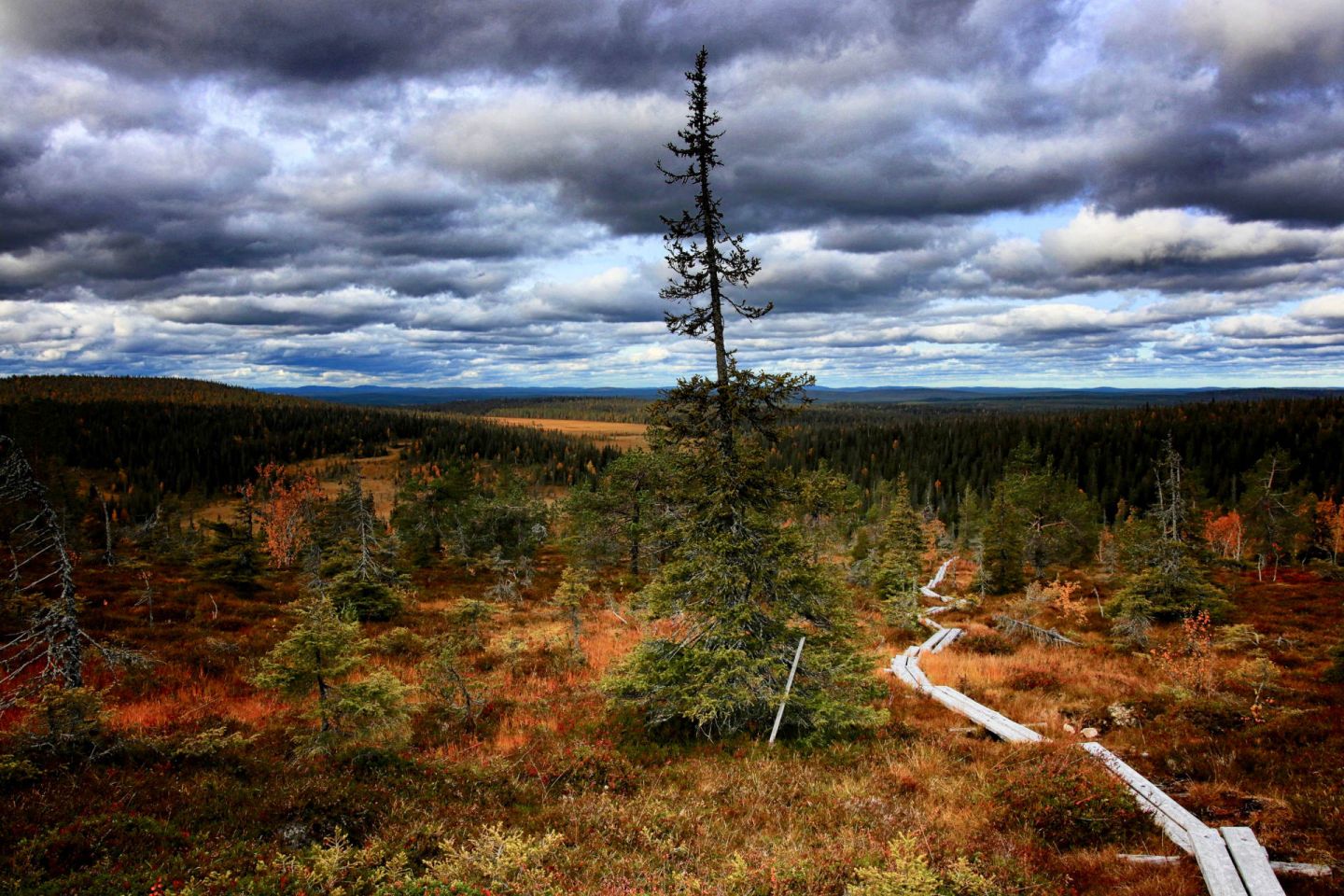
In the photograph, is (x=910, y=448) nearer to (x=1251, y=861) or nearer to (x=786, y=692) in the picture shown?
(x=786, y=692)

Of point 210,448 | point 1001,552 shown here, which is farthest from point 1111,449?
point 210,448

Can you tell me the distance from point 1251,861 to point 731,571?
7.13 metres

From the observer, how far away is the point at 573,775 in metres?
9.41

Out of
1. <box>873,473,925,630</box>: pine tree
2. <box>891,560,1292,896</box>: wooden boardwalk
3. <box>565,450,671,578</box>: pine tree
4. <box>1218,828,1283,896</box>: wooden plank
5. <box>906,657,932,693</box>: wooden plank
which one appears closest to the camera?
<box>1218,828,1283,896</box>: wooden plank

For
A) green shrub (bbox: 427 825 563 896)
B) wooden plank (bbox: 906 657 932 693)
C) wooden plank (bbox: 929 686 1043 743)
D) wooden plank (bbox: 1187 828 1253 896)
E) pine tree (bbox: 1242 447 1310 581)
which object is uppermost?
green shrub (bbox: 427 825 563 896)

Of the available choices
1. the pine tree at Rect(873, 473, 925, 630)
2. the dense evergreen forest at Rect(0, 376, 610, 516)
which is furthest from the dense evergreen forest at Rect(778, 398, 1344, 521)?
the dense evergreen forest at Rect(0, 376, 610, 516)

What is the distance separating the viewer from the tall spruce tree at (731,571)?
10.6 metres

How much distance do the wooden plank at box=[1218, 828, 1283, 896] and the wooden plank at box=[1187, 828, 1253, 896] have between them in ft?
0.20

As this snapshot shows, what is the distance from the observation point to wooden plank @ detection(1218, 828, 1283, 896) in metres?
5.56

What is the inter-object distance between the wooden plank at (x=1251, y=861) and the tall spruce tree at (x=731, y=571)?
15.8ft

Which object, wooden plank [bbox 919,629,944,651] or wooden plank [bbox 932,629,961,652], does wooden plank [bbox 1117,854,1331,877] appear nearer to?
wooden plank [bbox 919,629,944,651]

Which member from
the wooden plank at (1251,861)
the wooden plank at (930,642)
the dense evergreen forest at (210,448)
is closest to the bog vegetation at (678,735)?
the wooden plank at (1251,861)

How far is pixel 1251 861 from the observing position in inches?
235

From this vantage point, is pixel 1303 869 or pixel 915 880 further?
pixel 1303 869
